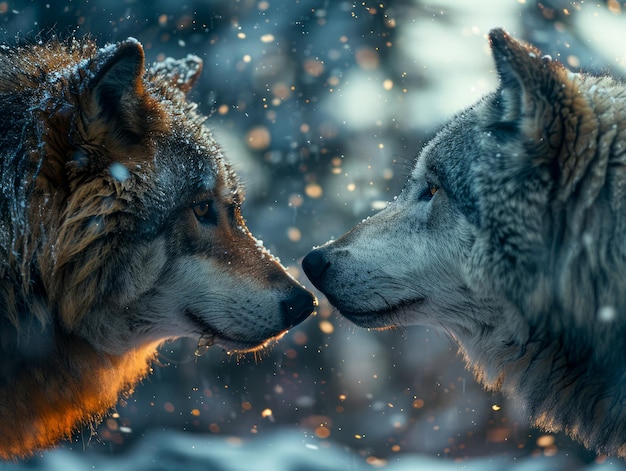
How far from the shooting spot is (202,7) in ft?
24.3

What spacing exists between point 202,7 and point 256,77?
3.69ft

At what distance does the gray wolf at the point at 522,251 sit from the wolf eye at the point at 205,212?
53cm

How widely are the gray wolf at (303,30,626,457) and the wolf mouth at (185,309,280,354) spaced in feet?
1.54

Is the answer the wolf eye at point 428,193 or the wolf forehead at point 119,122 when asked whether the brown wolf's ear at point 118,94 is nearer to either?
the wolf forehead at point 119,122

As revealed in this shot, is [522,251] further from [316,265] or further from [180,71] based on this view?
[180,71]

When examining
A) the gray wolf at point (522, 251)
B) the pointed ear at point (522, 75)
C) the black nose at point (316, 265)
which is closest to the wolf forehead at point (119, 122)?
the black nose at point (316, 265)

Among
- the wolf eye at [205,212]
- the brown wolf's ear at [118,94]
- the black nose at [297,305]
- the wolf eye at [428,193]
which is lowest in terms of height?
the black nose at [297,305]

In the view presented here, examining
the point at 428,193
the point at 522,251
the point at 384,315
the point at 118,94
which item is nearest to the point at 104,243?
the point at 118,94

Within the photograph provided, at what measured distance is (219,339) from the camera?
2.89 m

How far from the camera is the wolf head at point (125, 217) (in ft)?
7.51

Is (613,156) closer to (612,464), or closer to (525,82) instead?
(525,82)

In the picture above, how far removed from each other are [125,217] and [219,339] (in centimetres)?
80

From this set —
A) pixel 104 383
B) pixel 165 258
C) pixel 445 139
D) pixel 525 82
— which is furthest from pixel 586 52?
pixel 104 383

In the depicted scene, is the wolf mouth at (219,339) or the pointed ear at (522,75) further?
the wolf mouth at (219,339)
